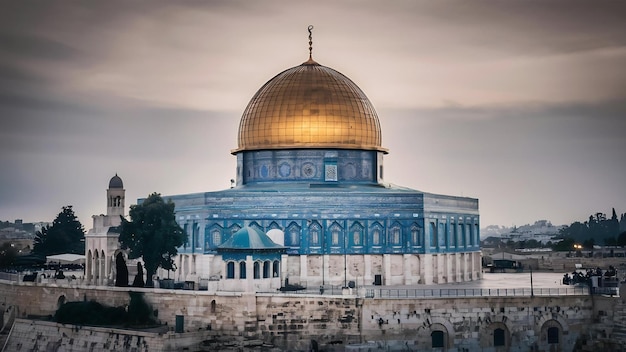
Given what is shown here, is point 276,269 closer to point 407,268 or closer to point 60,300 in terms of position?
point 407,268

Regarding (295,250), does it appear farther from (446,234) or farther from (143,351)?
(143,351)

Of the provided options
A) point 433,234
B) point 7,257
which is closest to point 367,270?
point 433,234

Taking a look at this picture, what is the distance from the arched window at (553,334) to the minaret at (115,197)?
27071 mm

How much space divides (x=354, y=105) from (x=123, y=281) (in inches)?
766

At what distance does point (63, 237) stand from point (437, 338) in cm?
4838

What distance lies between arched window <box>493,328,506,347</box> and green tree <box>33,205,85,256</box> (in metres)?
47.9

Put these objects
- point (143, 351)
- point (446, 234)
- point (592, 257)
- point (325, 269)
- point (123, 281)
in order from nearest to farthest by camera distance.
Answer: point (143, 351), point (123, 281), point (325, 269), point (446, 234), point (592, 257)

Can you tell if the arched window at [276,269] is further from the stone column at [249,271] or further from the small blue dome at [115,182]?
the small blue dome at [115,182]

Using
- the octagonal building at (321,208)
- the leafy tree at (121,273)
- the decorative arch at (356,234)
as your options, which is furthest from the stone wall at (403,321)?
the decorative arch at (356,234)

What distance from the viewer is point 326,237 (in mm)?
67375

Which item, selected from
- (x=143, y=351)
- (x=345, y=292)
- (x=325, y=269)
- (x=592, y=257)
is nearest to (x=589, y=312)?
(x=345, y=292)

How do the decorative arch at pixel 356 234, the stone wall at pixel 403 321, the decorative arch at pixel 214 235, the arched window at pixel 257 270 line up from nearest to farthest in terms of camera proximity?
1. the stone wall at pixel 403 321
2. the arched window at pixel 257 270
3. the decorative arch at pixel 356 234
4. the decorative arch at pixel 214 235

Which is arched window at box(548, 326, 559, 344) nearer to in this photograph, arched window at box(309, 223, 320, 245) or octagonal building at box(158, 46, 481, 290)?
octagonal building at box(158, 46, 481, 290)

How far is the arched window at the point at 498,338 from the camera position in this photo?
55.4m
